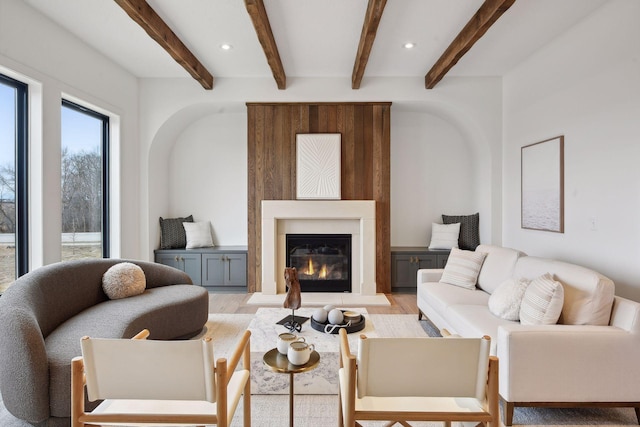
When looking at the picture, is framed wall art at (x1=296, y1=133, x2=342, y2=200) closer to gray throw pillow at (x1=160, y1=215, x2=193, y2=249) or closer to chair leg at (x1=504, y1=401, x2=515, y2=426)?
gray throw pillow at (x1=160, y1=215, x2=193, y2=249)

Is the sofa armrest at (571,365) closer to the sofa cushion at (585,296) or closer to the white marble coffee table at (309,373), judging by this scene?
the sofa cushion at (585,296)

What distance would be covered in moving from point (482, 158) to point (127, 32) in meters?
4.60

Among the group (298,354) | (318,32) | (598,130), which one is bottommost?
(298,354)

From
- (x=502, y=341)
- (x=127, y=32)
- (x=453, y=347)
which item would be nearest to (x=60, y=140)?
(x=127, y=32)

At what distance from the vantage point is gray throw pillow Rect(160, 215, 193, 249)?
5.04m

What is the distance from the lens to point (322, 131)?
190 inches

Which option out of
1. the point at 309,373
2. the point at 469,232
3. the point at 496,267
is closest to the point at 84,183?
the point at 309,373

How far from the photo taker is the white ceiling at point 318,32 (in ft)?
9.82

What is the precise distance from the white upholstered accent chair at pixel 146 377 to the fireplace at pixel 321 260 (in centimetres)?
368

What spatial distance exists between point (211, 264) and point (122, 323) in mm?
2457

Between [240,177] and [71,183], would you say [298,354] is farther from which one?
[240,177]

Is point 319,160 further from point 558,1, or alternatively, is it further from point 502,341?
point 502,341

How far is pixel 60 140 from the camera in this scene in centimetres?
338

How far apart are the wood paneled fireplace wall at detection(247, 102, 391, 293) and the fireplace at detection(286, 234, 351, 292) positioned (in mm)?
517
